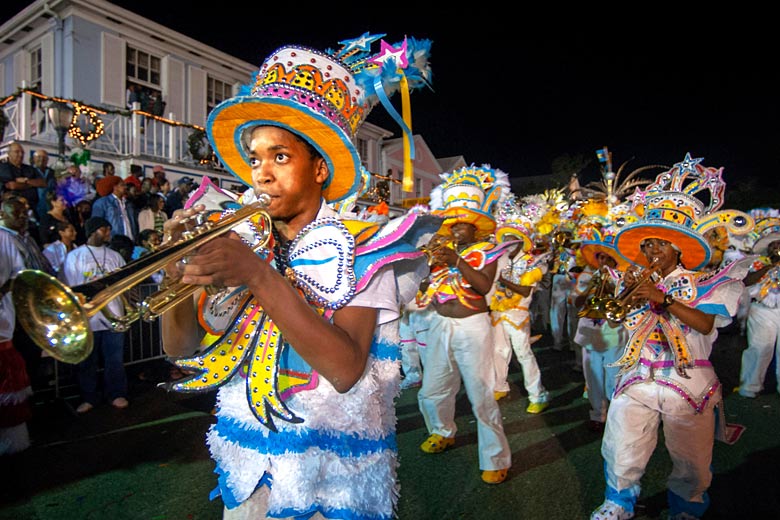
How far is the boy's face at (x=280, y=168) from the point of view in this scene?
174 cm

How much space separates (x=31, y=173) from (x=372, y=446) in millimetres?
8856

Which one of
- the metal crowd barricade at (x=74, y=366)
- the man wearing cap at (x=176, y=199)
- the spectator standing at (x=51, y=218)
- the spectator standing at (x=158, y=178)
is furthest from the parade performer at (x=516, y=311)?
the spectator standing at (x=158, y=178)

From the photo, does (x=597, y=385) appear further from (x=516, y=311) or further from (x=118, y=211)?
(x=118, y=211)

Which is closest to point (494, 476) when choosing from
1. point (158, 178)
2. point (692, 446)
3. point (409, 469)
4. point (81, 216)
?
point (409, 469)

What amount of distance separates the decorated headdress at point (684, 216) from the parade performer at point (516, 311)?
2.49 metres

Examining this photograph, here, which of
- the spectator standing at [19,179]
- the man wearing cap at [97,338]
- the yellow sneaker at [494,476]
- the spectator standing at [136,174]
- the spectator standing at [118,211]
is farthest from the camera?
the spectator standing at [136,174]

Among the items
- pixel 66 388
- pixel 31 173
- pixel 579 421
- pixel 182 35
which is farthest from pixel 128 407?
pixel 182 35

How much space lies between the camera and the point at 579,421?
597 centimetres

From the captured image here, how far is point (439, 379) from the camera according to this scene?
494 cm

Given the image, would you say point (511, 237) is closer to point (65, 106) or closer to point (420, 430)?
point (420, 430)

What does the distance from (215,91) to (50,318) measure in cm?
1964

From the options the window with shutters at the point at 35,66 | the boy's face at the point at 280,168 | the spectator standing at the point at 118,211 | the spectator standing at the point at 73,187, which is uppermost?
the window with shutters at the point at 35,66

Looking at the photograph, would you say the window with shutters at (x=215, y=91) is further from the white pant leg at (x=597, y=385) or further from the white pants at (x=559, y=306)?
the white pant leg at (x=597, y=385)

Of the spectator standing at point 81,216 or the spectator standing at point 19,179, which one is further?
the spectator standing at point 81,216
